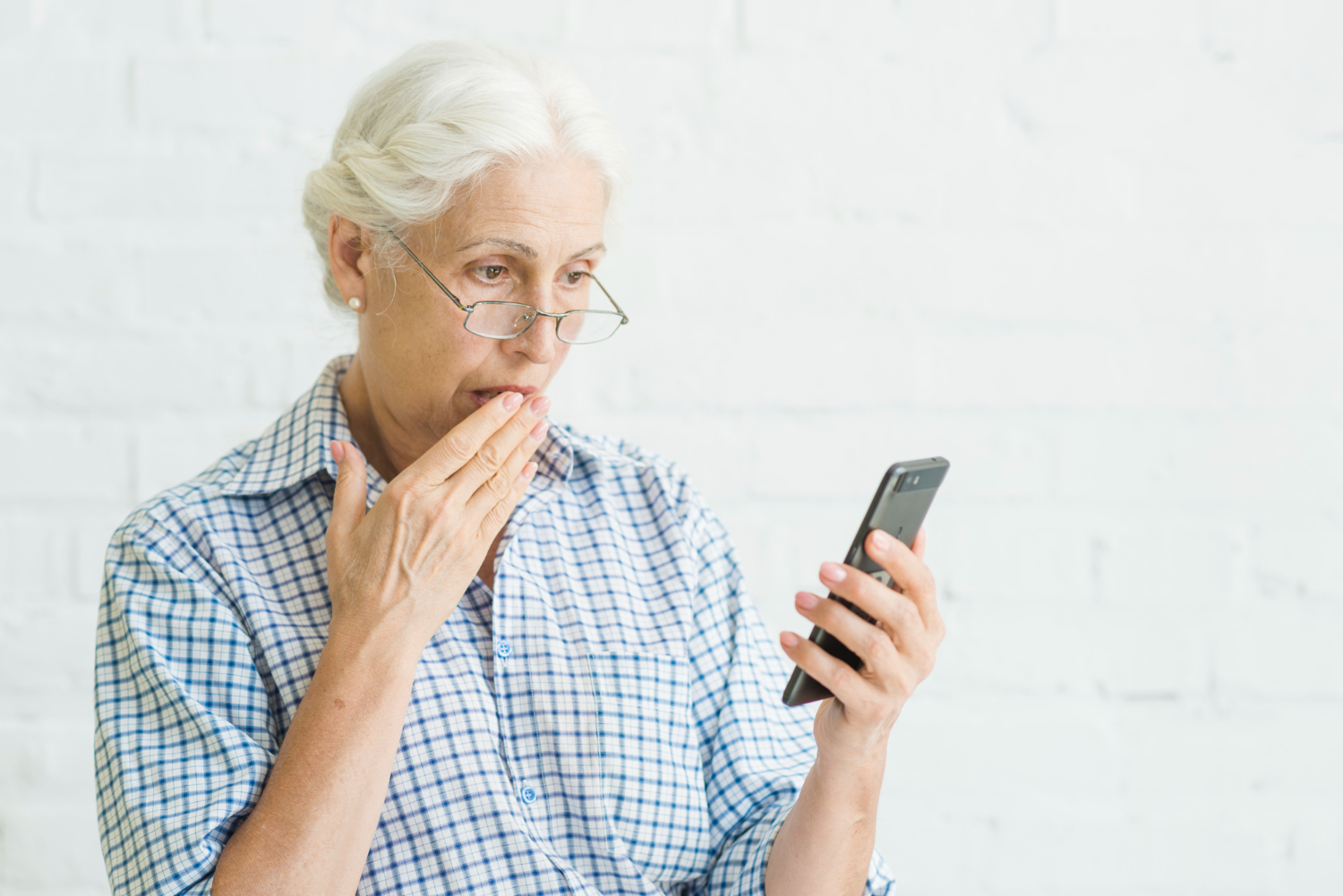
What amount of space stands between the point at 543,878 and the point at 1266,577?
3.56 feet

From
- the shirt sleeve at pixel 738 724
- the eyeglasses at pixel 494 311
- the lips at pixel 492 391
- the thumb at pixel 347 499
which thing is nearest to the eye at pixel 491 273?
the eyeglasses at pixel 494 311

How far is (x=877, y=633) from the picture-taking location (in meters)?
0.88

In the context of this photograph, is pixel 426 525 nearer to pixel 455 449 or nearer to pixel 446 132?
pixel 455 449

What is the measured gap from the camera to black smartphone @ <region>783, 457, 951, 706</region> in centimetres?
87

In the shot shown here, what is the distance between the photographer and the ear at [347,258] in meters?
1.09

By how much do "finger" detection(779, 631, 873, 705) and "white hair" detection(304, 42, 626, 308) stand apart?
1.72ft

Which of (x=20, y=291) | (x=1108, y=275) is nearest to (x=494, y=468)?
(x=20, y=291)

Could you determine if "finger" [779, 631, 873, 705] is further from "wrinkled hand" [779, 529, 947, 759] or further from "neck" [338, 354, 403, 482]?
"neck" [338, 354, 403, 482]

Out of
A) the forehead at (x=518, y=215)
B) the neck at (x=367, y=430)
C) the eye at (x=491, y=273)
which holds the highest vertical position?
the forehead at (x=518, y=215)

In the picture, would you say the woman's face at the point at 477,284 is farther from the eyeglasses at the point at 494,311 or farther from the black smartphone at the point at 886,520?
the black smartphone at the point at 886,520

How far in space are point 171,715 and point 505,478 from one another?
36 cm

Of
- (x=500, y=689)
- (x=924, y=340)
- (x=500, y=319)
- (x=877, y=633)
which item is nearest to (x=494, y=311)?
(x=500, y=319)

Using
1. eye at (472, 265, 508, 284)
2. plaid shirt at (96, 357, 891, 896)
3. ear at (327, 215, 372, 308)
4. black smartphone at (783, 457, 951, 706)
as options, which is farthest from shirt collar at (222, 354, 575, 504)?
black smartphone at (783, 457, 951, 706)

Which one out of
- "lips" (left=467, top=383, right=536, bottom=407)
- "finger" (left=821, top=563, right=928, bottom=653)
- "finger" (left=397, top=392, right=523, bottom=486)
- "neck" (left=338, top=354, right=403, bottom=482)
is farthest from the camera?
"neck" (left=338, top=354, right=403, bottom=482)
